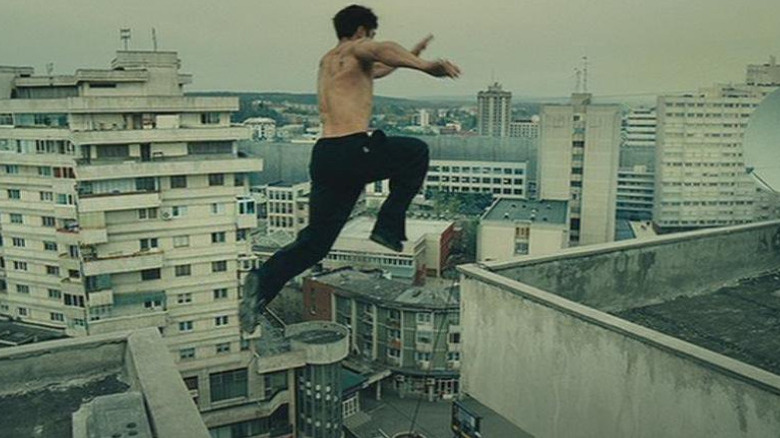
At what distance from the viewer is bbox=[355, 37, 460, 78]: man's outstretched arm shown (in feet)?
8.70

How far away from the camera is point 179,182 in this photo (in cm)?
1543

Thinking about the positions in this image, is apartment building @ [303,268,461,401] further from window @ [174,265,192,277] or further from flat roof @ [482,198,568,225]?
flat roof @ [482,198,568,225]

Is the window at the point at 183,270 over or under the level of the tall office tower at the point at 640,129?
under

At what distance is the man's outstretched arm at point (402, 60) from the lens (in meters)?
2.65

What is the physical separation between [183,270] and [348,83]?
13733 millimetres

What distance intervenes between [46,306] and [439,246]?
20.7 meters

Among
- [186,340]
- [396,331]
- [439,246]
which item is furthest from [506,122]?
[186,340]

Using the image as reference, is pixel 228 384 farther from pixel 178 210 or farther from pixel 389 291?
pixel 389 291

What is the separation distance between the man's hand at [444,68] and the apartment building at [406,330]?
19943mm

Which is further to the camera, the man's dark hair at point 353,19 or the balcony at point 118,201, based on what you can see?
the balcony at point 118,201

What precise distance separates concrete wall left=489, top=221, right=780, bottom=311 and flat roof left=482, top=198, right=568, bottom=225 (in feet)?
65.3

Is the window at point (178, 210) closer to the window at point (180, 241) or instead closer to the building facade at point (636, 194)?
the window at point (180, 241)

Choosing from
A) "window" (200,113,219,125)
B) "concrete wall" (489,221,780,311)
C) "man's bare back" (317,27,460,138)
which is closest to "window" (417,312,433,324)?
"window" (200,113,219,125)

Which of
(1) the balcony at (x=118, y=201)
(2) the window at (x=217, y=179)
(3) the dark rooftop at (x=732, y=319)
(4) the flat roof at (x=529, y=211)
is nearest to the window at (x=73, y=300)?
(1) the balcony at (x=118, y=201)
